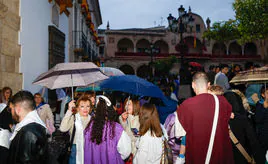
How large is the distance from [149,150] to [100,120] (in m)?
0.94

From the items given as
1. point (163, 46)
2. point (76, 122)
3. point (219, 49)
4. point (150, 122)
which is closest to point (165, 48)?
point (163, 46)

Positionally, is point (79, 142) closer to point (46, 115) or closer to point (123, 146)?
point (123, 146)

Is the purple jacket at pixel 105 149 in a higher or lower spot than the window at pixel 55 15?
lower

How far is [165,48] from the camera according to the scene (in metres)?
43.3

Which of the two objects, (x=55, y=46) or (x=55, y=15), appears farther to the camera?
(x=55, y=15)

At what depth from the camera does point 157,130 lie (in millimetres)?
3680

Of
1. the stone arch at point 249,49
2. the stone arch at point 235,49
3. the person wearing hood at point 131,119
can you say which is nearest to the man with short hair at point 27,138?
the person wearing hood at point 131,119

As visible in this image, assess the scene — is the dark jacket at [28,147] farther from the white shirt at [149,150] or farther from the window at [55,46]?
the window at [55,46]

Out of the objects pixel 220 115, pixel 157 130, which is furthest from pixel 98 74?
pixel 220 115

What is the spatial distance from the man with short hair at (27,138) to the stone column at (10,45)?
3659 millimetres

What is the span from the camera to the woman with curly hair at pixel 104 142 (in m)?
3.23

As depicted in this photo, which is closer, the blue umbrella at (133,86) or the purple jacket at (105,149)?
the purple jacket at (105,149)

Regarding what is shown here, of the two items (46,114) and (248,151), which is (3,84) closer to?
(46,114)

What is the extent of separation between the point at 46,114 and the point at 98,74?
2.05m
